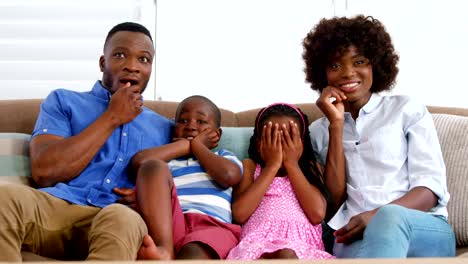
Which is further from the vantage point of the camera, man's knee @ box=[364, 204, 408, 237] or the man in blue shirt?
man's knee @ box=[364, 204, 408, 237]

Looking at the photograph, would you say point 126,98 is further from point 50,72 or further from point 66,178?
point 50,72

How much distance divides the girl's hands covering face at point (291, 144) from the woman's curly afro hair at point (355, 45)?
255mm

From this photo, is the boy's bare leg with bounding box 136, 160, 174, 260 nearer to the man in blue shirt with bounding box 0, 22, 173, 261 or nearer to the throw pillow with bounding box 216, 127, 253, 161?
the man in blue shirt with bounding box 0, 22, 173, 261

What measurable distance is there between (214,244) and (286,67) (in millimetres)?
1263

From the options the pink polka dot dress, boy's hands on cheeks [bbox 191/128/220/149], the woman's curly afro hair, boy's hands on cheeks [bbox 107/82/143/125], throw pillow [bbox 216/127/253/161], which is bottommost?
the pink polka dot dress

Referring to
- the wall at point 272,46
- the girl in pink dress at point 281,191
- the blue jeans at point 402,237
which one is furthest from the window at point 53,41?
the blue jeans at point 402,237

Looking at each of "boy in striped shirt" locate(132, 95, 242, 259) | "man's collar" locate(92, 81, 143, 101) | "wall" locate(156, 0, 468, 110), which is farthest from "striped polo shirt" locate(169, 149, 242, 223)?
"wall" locate(156, 0, 468, 110)

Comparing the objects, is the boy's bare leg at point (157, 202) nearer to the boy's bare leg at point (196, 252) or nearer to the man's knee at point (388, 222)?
the boy's bare leg at point (196, 252)

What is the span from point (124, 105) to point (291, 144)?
0.46 metres

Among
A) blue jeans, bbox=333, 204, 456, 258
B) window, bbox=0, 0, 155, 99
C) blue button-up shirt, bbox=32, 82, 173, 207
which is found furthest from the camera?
window, bbox=0, 0, 155, 99

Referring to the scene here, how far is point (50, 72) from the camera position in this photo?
269 cm

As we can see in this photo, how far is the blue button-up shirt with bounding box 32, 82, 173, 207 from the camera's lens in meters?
1.77

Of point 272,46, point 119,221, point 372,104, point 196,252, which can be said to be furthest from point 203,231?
point 272,46

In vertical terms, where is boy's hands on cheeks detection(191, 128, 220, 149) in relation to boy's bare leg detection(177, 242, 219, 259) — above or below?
above
